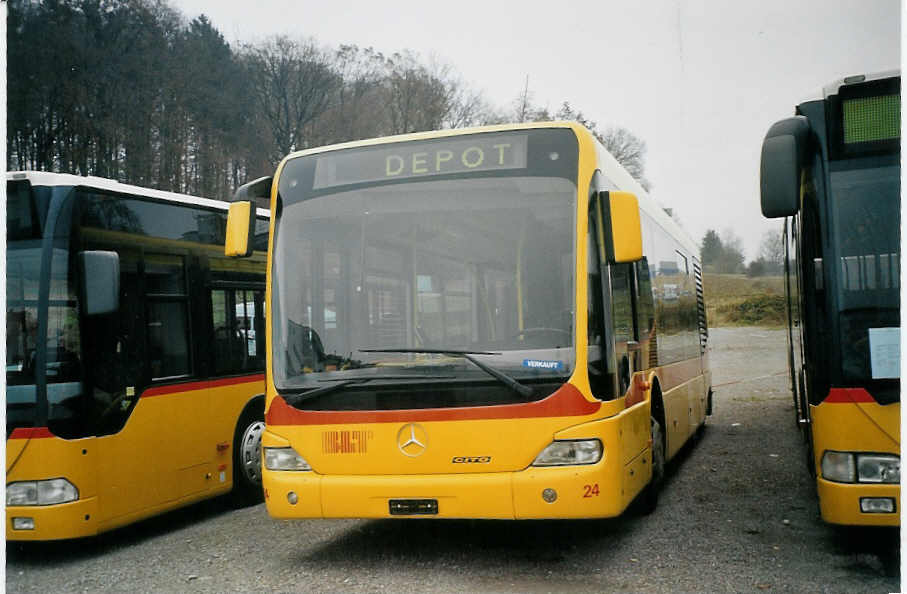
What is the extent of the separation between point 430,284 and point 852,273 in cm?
256

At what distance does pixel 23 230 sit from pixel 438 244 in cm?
322

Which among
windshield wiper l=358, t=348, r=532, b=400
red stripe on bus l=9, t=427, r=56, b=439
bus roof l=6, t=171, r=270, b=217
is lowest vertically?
red stripe on bus l=9, t=427, r=56, b=439

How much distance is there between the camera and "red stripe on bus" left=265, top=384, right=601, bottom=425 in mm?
5598

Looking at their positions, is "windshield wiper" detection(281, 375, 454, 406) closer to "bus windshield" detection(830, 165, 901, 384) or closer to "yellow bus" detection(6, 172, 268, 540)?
"yellow bus" detection(6, 172, 268, 540)

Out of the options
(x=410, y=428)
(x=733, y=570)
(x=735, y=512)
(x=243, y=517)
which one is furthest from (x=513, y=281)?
(x=243, y=517)

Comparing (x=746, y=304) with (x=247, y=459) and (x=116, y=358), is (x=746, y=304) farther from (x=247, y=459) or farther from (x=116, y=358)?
(x=116, y=358)

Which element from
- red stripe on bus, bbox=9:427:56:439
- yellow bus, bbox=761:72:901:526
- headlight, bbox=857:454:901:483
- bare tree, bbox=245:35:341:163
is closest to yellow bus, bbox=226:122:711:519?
yellow bus, bbox=761:72:901:526

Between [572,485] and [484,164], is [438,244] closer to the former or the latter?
[484,164]

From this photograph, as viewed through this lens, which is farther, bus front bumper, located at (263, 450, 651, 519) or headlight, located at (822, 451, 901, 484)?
bus front bumper, located at (263, 450, 651, 519)

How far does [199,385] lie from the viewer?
821 centimetres

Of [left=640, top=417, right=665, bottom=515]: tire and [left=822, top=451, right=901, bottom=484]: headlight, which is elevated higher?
[left=822, top=451, right=901, bottom=484]: headlight

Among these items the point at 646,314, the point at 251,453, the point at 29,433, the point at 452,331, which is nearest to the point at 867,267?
the point at 452,331

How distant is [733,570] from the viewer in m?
5.89

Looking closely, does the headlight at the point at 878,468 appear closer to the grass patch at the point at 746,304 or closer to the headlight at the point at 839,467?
the headlight at the point at 839,467
